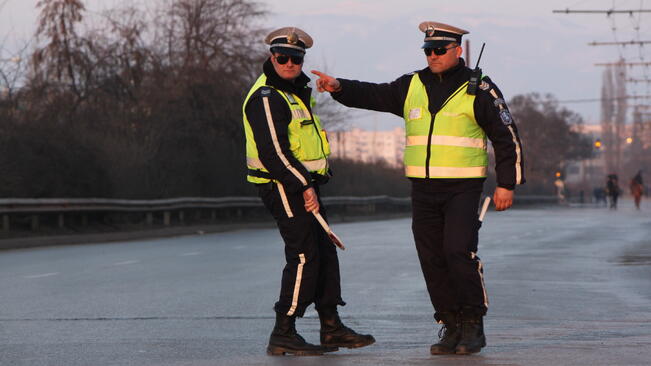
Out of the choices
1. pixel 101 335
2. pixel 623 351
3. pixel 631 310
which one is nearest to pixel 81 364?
pixel 101 335

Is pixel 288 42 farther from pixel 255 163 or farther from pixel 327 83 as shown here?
pixel 255 163

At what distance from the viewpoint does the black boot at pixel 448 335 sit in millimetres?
7820

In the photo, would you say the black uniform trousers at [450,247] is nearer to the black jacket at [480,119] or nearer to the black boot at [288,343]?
the black jacket at [480,119]

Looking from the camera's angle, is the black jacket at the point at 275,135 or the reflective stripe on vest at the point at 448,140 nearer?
the black jacket at the point at 275,135

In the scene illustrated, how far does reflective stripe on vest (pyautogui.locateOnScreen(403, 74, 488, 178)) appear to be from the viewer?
26.2 feet

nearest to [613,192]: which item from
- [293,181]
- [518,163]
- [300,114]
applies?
[518,163]

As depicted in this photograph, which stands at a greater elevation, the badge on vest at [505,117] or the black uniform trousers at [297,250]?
the badge on vest at [505,117]

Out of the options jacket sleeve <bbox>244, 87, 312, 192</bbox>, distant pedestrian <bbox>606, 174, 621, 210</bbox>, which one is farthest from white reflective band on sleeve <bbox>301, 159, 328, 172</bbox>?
distant pedestrian <bbox>606, 174, 621, 210</bbox>

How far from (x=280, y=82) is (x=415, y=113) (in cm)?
85

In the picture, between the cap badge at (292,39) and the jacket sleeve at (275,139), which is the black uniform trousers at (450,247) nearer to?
the jacket sleeve at (275,139)

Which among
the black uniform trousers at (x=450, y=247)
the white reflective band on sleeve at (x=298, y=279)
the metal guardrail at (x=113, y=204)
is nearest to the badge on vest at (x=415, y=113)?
the black uniform trousers at (x=450, y=247)

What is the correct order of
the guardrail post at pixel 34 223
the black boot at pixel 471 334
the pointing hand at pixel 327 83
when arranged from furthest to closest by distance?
1. the guardrail post at pixel 34 223
2. the pointing hand at pixel 327 83
3. the black boot at pixel 471 334

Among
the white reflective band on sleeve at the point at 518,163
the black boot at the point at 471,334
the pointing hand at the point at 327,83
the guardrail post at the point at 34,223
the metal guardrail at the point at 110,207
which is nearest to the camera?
the black boot at the point at 471,334

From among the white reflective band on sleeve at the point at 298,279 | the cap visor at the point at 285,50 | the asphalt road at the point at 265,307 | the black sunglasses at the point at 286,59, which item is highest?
the cap visor at the point at 285,50
